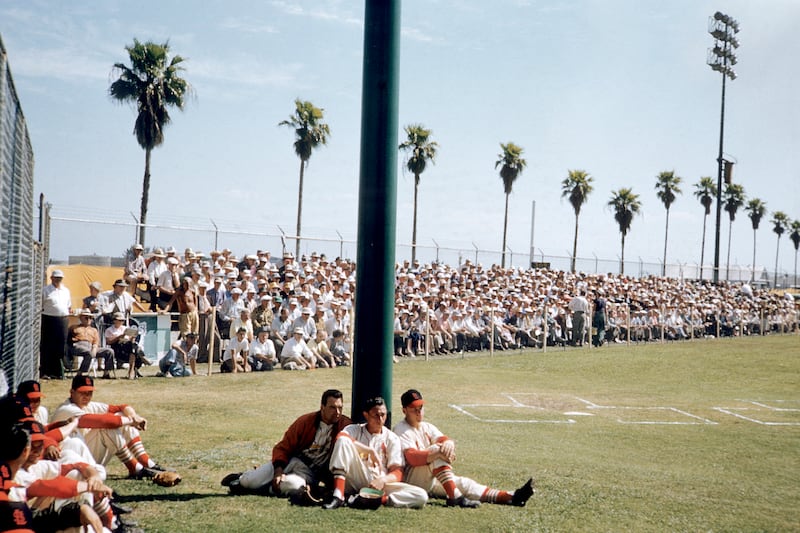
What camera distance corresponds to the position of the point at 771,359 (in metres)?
24.2

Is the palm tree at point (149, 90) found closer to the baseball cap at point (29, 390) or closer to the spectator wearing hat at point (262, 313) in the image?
the spectator wearing hat at point (262, 313)

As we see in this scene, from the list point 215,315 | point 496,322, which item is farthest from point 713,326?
point 215,315

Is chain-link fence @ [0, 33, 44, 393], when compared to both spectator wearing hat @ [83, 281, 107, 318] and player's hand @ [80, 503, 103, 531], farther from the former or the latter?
spectator wearing hat @ [83, 281, 107, 318]

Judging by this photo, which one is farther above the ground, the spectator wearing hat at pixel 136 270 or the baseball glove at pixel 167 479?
the spectator wearing hat at pixel 136 270

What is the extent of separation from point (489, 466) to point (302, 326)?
982cm

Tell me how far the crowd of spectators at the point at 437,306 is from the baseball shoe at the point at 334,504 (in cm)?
981

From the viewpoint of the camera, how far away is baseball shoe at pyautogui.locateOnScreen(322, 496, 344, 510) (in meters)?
6.46

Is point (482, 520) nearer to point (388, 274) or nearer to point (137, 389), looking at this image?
point (388, 274)

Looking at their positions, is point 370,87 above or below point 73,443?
above

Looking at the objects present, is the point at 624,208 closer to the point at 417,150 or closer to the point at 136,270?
the point at 417,150

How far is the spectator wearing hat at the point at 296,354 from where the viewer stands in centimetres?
1684

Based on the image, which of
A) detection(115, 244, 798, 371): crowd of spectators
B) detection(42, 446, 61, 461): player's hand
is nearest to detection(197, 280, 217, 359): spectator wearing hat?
detection(115, 244, 798, 371): crowd of spectators

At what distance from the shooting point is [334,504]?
6.48 meters

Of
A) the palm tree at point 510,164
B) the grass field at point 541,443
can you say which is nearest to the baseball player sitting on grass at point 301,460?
the grass field at point 541,443
